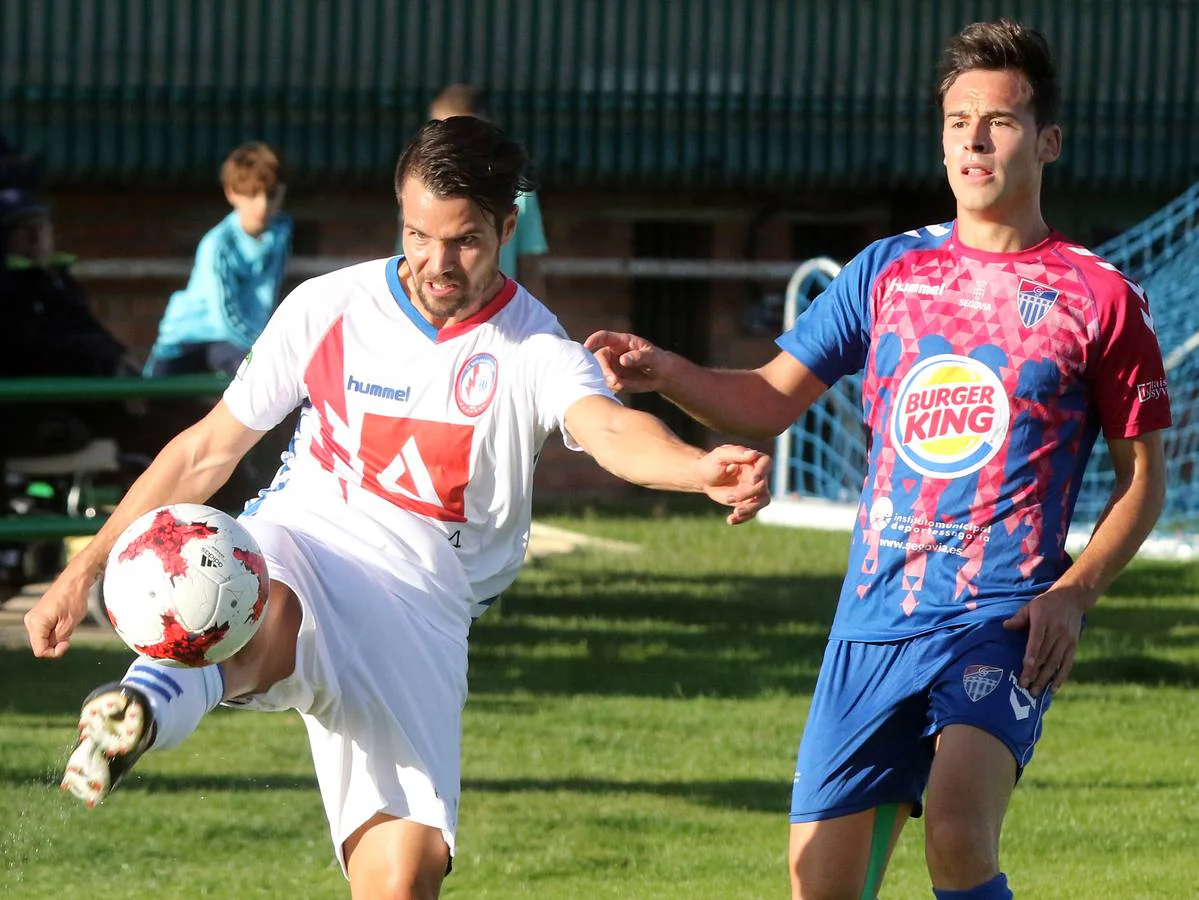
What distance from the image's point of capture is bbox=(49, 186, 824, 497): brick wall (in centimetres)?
1510

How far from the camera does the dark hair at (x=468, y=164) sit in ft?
14.8

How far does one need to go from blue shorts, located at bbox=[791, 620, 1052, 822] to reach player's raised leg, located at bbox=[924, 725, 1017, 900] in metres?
0.06

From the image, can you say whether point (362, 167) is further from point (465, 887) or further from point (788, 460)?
point (465, 887)

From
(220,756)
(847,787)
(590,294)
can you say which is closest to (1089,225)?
(590,294)

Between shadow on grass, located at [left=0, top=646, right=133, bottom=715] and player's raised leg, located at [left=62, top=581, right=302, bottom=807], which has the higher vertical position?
player's raised leg, located at [left=62, top=581, right=302, bottom=807]

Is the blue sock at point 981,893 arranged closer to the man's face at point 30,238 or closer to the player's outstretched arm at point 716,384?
the player's outstretched arm at point 716,384

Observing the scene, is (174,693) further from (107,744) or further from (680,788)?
(680,788)

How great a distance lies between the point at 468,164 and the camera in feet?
14.9

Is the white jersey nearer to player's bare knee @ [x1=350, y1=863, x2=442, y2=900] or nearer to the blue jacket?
player's bare knee @ [x1=350, y1=863, x2=442, y2=900]

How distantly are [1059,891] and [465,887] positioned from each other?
1695mm

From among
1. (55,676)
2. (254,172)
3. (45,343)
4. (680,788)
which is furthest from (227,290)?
(680,788)

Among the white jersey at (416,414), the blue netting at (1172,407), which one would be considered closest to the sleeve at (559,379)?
the white jersey at (416,414)

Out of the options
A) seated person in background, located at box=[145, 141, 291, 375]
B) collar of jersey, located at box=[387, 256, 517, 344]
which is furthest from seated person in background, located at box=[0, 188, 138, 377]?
collar of jersey, located at box=[387, 256, 517, 344]

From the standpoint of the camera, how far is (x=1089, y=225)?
55.5 feet
